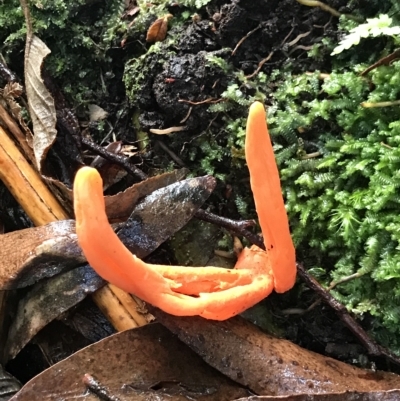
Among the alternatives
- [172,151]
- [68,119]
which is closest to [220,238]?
[172,151]

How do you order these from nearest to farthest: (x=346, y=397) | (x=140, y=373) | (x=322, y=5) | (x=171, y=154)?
(x=346, y=397) < (x=140, y=373) < (x=322, y=5) < (x=171, y=154)

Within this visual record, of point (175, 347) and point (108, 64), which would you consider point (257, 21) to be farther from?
point (175, 347)

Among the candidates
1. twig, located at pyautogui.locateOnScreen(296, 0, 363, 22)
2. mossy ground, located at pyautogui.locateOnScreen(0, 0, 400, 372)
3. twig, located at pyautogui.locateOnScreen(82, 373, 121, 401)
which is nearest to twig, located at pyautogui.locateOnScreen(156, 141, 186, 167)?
mossy ground, located at pyautogui.locateOnScreen(0, 0, 400, 372)

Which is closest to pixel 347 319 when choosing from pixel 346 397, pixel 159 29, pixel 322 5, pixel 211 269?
pixel 346 397

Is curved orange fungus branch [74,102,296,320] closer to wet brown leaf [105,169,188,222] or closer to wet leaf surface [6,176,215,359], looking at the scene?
wet leaf surface [6,176,215,359]

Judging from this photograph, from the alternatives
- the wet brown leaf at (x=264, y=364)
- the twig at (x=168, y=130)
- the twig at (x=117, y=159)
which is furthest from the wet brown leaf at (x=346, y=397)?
the twig at (x=168, y=130)

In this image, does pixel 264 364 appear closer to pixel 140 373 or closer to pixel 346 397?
pixel 346 397
